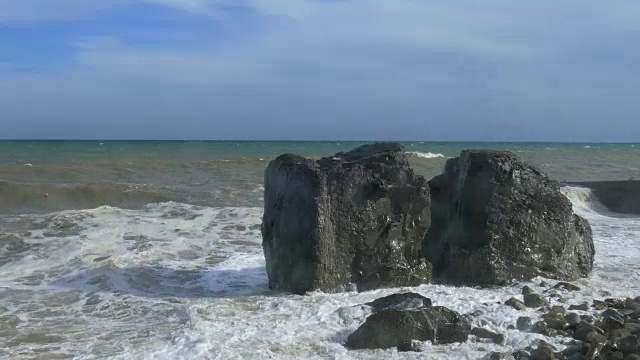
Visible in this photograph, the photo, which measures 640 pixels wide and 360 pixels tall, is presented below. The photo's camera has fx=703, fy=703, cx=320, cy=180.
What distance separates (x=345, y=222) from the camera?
322 inches

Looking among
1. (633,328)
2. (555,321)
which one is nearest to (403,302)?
(555,321)

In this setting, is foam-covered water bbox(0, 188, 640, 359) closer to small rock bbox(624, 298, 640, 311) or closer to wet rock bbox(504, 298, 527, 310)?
wet rock bbox(504, 298, 527, 310)

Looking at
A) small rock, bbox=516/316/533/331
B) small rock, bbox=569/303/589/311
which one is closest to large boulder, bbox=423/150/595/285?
small rock, bbox=569/303/589/311

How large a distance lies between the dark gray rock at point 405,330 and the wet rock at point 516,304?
120 cm

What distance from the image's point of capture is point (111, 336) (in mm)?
6449

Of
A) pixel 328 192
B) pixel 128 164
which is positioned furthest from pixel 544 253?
pixel 128 164

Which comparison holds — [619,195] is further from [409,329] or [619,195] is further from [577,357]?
[409,329]

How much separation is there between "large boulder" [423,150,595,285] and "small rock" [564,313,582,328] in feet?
5.14

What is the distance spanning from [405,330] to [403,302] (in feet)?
1.89

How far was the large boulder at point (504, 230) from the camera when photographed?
8.55 meters

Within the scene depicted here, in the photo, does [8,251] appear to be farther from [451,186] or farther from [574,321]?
[574,321]

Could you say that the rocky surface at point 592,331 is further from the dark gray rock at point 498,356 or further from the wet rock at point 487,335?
the wet rock at point 487,335

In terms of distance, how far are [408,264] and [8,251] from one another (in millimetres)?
6523

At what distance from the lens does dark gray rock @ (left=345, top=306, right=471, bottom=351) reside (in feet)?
19.7
